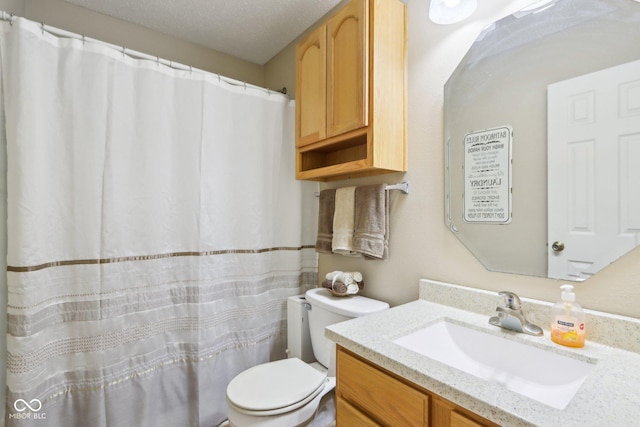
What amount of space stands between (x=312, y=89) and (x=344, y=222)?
708 millimetres

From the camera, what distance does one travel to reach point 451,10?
3.68 ft

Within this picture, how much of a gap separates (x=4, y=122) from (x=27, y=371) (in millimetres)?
991

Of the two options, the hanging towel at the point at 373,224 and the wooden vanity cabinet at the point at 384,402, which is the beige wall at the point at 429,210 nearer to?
the hanging towel at the point at 373,224

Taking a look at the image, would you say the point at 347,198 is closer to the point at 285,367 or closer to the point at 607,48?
the point at 285,367

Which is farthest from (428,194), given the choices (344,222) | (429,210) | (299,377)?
(299,377)

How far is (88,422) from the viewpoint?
132 cm

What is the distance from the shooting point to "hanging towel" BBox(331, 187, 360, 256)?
151 cm

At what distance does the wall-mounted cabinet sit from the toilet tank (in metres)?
0.62

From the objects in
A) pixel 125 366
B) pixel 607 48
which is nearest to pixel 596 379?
pixel 607 48

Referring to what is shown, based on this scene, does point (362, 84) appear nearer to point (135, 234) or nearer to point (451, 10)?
point (451, 10)

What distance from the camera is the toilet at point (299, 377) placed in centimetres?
115

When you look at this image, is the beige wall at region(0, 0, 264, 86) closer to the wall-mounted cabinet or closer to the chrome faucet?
the wall-mounted cabinet

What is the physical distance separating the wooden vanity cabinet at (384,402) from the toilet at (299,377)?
325mm

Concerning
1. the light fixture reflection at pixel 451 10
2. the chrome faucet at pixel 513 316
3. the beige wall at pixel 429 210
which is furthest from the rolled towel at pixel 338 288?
the light fixture reflection at pixel 451 10
